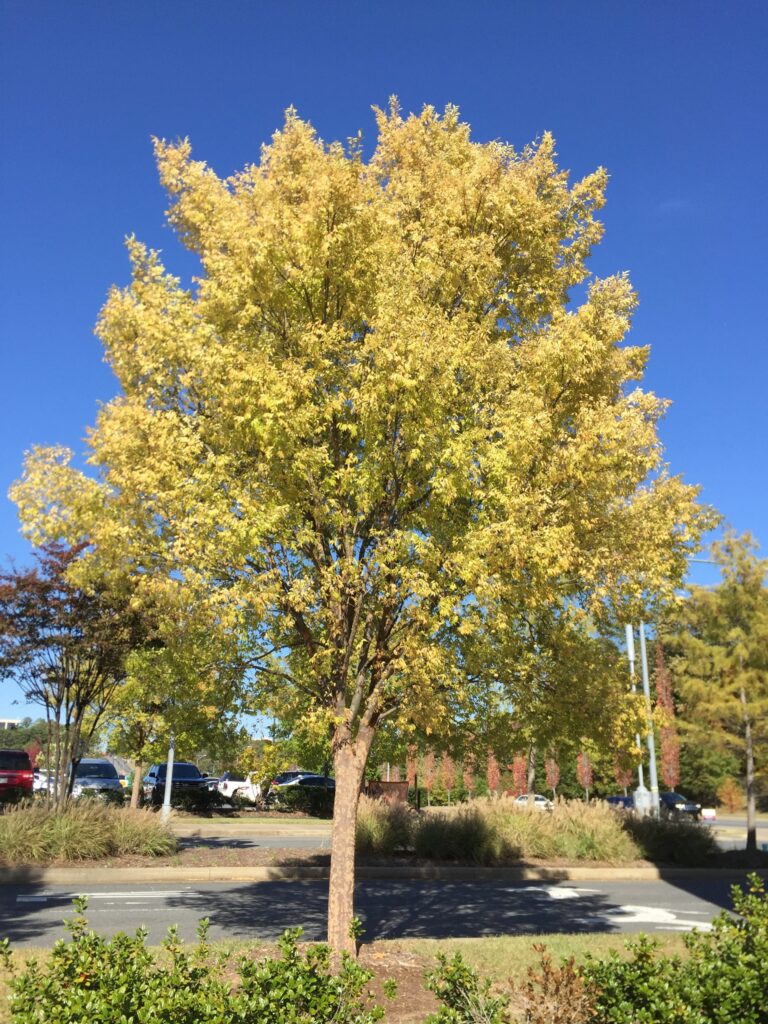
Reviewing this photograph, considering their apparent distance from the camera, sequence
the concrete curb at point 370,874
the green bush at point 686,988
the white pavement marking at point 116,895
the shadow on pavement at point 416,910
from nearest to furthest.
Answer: the green bush at point 686,988, the shadow on pavement at point 416,910, the white pavement marking at point 116,895, the concrete curb at point 370,874

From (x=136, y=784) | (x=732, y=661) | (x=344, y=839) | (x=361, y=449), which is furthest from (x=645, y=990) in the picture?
(x=136, y=784)

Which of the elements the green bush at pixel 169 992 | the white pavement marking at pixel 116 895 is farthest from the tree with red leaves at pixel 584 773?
the green bush at pixel 169 992

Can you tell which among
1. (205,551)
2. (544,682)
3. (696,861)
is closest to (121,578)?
(205,551)

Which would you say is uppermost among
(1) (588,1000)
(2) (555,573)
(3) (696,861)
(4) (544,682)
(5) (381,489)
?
(5) (381,489)

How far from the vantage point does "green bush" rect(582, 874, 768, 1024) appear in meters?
3.85

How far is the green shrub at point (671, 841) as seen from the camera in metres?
18.4

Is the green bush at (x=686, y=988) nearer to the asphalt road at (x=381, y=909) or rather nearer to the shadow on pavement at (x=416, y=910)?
the shadow on pavement at (x=416, y=910)

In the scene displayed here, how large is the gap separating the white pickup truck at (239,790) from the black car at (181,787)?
7.43 ft

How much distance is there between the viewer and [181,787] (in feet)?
95.9

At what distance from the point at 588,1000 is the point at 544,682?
12.3ft

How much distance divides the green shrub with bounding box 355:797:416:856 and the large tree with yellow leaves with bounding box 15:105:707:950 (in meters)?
10.2

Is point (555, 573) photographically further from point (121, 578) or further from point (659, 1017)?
point (121, 578)

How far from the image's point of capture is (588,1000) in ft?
15.0

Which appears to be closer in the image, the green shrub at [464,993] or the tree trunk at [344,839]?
the green shrub at [464,993]
